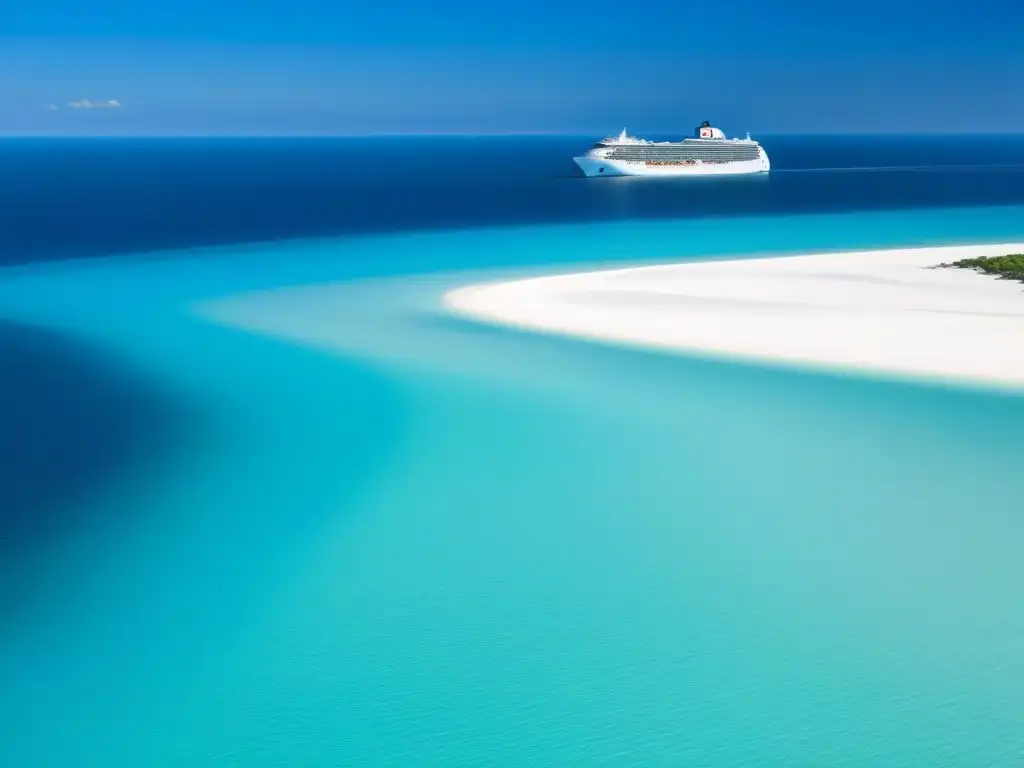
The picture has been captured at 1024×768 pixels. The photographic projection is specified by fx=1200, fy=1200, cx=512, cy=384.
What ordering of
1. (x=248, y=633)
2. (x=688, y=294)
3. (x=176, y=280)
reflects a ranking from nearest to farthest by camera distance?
1. (x=248, y=633)
2. (x=688, y=294)
3. (x=176, y=280)

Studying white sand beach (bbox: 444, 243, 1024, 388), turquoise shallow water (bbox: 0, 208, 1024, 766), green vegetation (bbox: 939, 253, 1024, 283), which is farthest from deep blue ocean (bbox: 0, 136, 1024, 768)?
green vegetation (bbox: 939, 253, 1024, 283)

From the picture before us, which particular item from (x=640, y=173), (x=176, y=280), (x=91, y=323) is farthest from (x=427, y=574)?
(x=640, y=173)

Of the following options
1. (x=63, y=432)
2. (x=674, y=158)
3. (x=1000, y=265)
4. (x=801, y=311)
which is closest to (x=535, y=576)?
(x=63, y=432)

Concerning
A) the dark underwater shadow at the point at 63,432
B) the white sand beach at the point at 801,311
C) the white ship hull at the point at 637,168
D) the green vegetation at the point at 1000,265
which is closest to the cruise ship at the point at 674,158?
the white ship hull at the point at 637,168

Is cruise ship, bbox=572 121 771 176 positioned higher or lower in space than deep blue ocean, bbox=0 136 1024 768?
higher

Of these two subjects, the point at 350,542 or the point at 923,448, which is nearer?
the point at 350,542

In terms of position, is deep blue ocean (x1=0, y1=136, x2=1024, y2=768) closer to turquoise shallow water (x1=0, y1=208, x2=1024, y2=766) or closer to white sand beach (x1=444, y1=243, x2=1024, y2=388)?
turquoise shallow water (x1=0, y1=208, x2=1024, y2=766)

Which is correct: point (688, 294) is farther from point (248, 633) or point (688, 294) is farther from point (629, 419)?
point (248, 633)

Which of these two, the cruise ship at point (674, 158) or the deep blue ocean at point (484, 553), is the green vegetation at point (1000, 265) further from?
the cruise ship at point (674, 158)
